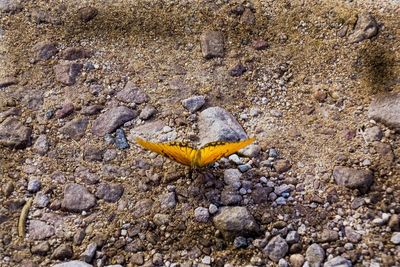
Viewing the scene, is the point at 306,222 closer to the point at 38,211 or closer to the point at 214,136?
the point at 214,136

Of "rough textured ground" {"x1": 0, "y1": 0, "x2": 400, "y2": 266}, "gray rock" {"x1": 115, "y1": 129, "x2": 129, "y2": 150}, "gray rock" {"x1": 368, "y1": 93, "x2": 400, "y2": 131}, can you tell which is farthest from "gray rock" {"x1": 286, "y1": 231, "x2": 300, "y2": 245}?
"gray rock" {"x1": 115, "y1": 129, "x2": 129, "y2": 150}

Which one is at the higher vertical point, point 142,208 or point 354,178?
point 354,178

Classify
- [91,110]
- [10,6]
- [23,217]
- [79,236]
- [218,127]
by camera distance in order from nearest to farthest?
[79,236] < [23,217] < [218,127] < [91,110] < [10,6]

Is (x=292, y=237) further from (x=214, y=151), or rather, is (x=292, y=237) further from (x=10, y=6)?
(x=10, y=6)

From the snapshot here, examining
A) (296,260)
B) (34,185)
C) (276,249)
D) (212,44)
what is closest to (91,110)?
(34,185)

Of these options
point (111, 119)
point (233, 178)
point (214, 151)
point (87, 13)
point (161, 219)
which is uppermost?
point (87, 13)

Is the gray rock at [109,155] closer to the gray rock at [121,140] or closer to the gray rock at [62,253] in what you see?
the gray rock at [121,140]

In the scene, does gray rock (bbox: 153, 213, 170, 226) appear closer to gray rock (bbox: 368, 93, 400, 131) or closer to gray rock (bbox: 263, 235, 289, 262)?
gray rock (bbox: 263, 235, 289, 262)

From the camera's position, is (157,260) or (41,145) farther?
(41,145)

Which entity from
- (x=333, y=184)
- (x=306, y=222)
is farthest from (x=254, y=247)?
(x=333, y=184)

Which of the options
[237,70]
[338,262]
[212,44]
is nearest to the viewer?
[338,262]
